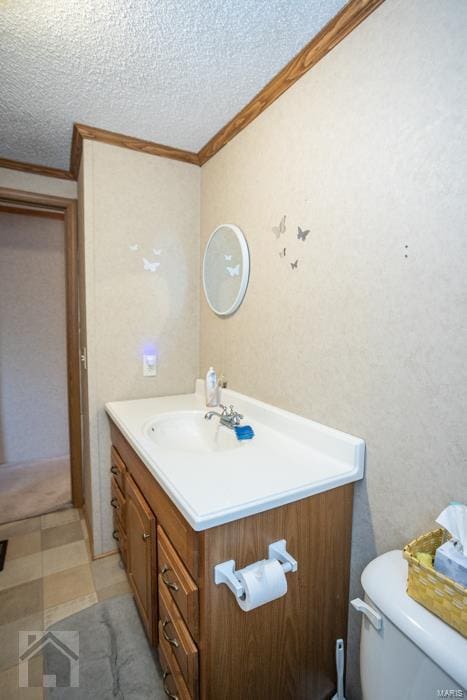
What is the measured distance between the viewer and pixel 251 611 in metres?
0.89

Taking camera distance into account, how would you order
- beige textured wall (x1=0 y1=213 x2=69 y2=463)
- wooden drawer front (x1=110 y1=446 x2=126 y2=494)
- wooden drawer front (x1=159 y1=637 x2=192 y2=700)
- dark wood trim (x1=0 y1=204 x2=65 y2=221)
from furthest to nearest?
beige textured wall (x1=0 y1=213 x2=69 y2=463) → dark wood trim (x1=0 y1=204 x2=65 y2=221) → wooden drawer front (x1=110 y1=446 x2=126 y2=494) → wooden drawer front (x1=159 y1=637 x2=192 y2=700)

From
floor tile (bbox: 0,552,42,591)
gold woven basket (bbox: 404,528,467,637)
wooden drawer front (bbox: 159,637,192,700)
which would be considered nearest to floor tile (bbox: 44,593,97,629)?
floor tile (bbox: 0,552,42,591)

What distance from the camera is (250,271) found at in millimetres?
1581

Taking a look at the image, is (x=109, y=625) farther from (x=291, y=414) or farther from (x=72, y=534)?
(x=291, y=414)

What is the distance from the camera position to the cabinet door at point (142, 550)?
1.20 m

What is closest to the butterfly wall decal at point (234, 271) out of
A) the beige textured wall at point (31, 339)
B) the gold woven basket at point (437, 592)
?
the gold woven basket at point (437, 592)

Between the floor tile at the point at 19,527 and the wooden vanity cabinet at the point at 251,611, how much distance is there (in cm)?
136

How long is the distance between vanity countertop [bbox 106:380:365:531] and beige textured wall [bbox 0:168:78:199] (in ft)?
5.37

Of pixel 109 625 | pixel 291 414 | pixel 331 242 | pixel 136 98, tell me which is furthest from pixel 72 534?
pixel 136 98

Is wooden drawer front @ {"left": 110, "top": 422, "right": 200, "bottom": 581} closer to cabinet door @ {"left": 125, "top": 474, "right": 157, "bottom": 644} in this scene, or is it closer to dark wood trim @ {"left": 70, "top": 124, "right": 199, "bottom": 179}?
cabinet door @ {"left": 125, "top": 474, "right": 157, "bottom": 644}

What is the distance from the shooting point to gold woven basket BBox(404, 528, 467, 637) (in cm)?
67

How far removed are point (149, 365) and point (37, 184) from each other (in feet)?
4.49

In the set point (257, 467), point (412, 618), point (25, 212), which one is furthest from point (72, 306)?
point (412, 618)

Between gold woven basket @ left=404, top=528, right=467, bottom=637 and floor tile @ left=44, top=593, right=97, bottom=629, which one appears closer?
gold woven basket @ left=404, top=528, right=467, bottom=637
